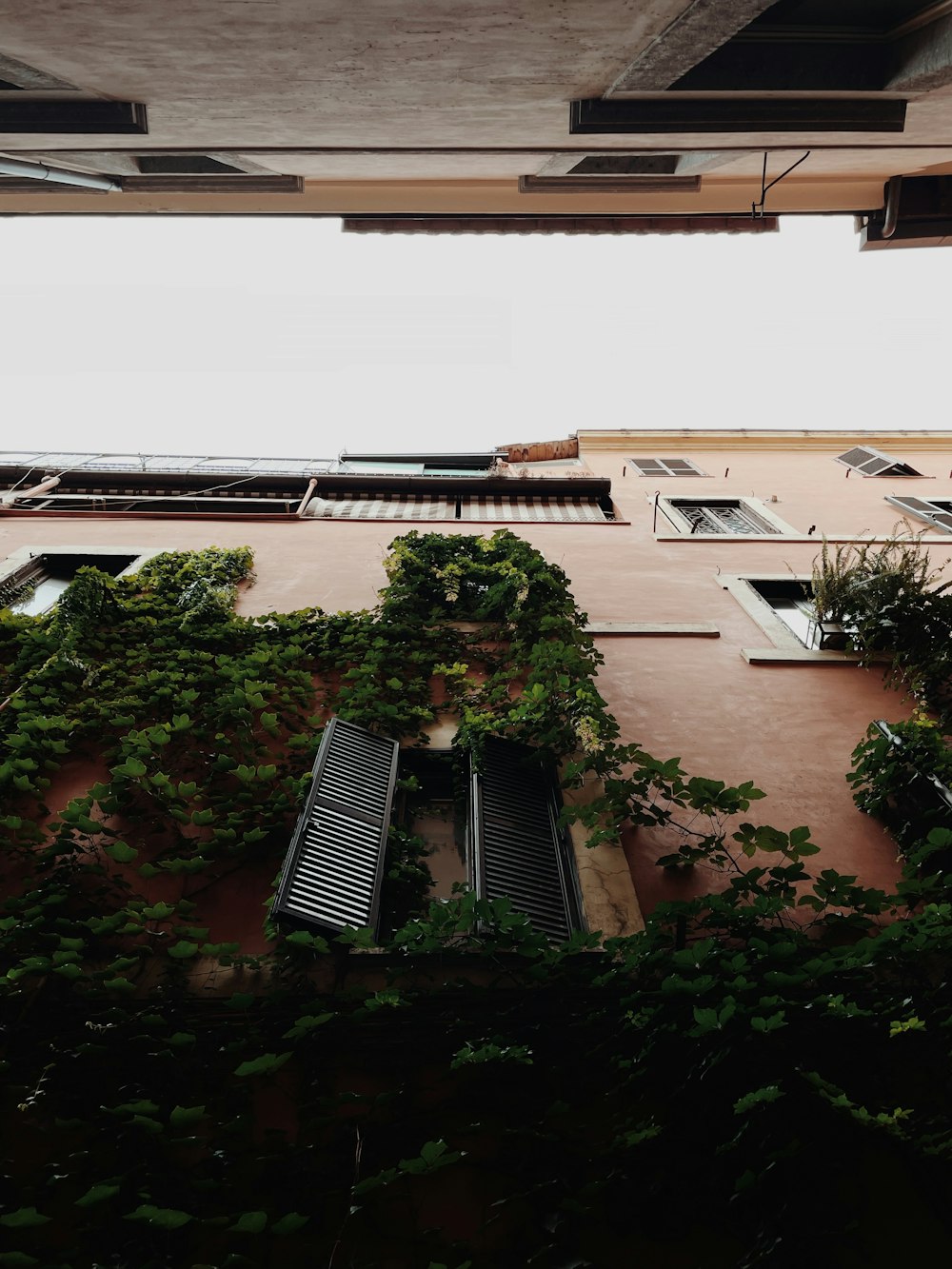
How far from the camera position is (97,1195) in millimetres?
3070

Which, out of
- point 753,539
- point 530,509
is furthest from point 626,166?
point 530,509

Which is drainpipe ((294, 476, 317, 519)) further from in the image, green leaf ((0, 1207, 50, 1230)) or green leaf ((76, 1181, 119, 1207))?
green leaf ((0, 1207, 50, 1230))

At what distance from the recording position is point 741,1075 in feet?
11.4

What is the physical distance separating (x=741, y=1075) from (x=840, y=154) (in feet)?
28.5

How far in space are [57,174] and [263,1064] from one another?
8.96 metres

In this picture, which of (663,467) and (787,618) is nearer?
(787,618)

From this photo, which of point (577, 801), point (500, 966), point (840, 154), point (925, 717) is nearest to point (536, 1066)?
point (500, 966)

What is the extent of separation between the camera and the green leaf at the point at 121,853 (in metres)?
4.64

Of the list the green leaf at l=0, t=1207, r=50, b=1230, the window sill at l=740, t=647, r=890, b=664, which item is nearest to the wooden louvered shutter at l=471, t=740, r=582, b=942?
the green leaf at l=0, t=1207, r=50, b=1230

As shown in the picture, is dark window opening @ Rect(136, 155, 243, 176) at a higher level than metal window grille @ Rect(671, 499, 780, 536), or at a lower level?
higher

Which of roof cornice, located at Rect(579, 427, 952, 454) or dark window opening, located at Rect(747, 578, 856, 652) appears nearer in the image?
dark window opening, located at Rect(747, 578, 856, 652)

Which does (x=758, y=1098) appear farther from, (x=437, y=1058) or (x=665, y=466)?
(x=665, y=466)

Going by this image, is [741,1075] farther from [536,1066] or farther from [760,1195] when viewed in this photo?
[536,1066]

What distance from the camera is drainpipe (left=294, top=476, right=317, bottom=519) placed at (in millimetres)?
11792
